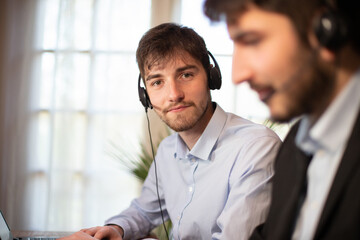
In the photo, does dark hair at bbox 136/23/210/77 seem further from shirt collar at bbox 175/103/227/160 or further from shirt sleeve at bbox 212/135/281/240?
shirt sleeve at bbox 212/135/281/240

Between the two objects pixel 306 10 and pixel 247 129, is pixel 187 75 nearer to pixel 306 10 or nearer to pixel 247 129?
pixel 247 129

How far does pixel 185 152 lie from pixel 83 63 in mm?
2112

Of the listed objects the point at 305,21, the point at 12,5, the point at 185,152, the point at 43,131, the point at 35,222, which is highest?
Result: the point at 12,5

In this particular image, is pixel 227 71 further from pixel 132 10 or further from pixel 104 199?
pixel 104 199

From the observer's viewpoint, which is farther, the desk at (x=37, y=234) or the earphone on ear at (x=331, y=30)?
the desk at (x=37, y=234)

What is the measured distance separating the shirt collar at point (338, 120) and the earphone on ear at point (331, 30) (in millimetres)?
73

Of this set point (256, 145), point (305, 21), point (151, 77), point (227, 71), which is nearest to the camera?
point (305, 21)

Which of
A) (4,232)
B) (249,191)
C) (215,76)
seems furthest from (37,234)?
(215,76)

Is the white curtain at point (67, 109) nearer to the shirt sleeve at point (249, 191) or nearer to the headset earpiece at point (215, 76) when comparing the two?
the headset earpiece at point (215, 76)

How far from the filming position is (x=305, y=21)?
0.67 m

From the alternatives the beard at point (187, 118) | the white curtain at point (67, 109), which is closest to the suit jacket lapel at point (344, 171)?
the beard at point (187, 118)

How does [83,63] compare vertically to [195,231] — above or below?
above

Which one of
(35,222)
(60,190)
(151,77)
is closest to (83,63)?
(60,190)

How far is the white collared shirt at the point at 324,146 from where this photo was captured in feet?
2.25
